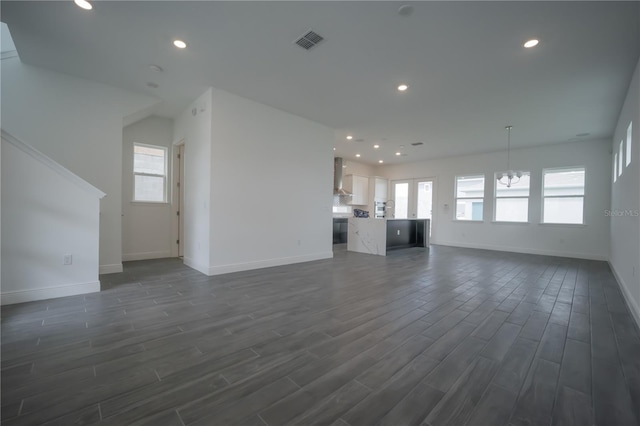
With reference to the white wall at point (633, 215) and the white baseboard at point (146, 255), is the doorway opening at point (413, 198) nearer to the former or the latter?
the white wall at point (633, 215)

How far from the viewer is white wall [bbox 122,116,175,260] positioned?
5.37m

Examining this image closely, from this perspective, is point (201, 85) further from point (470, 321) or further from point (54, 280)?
point (470, 321)

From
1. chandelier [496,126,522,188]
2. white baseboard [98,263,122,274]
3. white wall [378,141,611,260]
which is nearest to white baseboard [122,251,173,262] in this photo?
white baseboard [98,263,122,274]

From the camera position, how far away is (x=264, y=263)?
5.02m

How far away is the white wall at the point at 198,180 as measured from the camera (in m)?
4.42

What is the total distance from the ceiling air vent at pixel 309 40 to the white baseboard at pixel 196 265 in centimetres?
358

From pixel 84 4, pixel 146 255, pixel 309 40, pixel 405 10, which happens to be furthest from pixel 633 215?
pixel 146 255

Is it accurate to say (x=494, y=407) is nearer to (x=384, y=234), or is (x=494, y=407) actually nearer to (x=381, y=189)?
(x=384, y=234)

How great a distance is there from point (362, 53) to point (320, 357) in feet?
11.1

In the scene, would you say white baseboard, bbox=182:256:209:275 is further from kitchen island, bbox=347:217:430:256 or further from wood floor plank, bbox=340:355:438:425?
kitchen island, bbox=347:217:430:256

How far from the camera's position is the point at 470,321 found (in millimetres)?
2645

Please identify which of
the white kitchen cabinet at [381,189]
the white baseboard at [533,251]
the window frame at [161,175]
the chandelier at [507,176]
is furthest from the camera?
the white kitchen cabinet at [381,189]

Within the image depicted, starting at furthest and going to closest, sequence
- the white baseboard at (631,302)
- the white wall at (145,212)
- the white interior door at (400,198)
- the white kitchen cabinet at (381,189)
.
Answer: the white kitchen cabinet at (381,189)
the white interior door at (400,198)
the white wall at (145,212)
the white baseboard at (631,302)

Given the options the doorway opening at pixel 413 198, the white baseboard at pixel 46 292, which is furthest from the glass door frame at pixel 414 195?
the white baseboard at pixel 46 292
